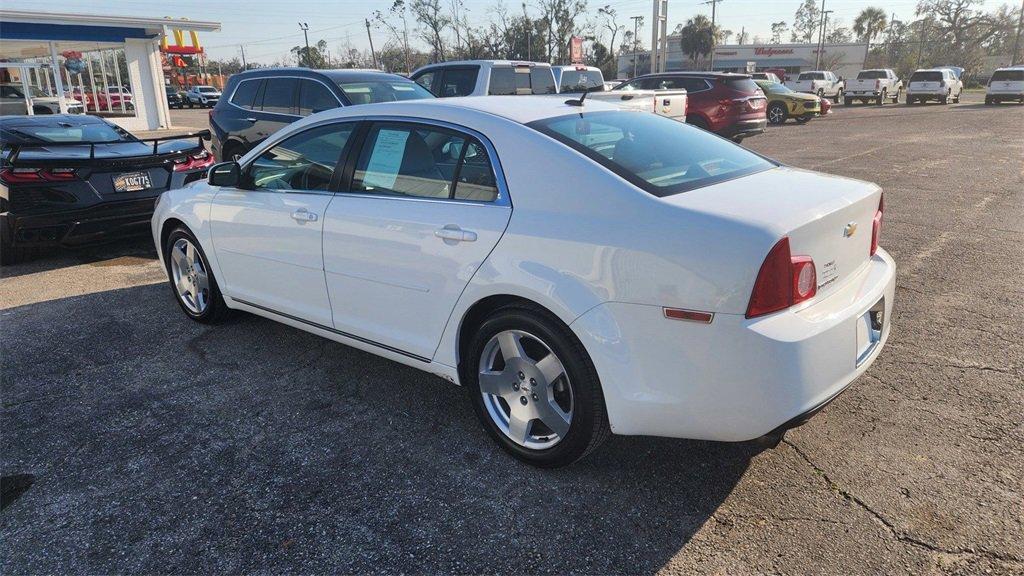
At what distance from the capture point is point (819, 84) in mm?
33531

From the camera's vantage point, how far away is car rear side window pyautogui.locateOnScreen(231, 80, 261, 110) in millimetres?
9406

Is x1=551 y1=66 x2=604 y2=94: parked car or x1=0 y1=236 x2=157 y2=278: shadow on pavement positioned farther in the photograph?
x1=551 y1=66 x2=604 y2=94: parked car

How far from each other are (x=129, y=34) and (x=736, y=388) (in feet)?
91.0

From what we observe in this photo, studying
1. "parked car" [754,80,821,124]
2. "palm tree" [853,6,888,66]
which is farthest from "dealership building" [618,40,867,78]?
"parked car" [754,80,821,124]

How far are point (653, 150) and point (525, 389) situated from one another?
126cm

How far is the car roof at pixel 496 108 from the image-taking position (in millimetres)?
3193

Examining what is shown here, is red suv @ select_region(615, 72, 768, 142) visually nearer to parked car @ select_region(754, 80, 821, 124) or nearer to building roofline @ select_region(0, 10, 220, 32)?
parked car @ select_region(754, 80, 821, 124)

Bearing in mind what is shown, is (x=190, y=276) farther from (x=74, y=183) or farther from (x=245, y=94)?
(x=245, y=94)

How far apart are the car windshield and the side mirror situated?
4309mm

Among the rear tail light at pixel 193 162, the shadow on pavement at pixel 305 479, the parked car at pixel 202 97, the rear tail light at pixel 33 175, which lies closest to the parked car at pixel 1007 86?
the rear tail light at pixel 193 162

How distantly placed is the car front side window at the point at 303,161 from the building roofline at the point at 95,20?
77.1 ft

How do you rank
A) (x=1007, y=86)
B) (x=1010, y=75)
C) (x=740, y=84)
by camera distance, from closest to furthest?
(x=740, y=84) → (x=1010, y=75) → (x=1007, y=86)

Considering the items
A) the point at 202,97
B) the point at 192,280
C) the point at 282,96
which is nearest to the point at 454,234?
the point at 192,280

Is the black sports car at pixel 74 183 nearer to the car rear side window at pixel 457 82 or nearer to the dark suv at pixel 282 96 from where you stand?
the dark suv at pixel 282 96
